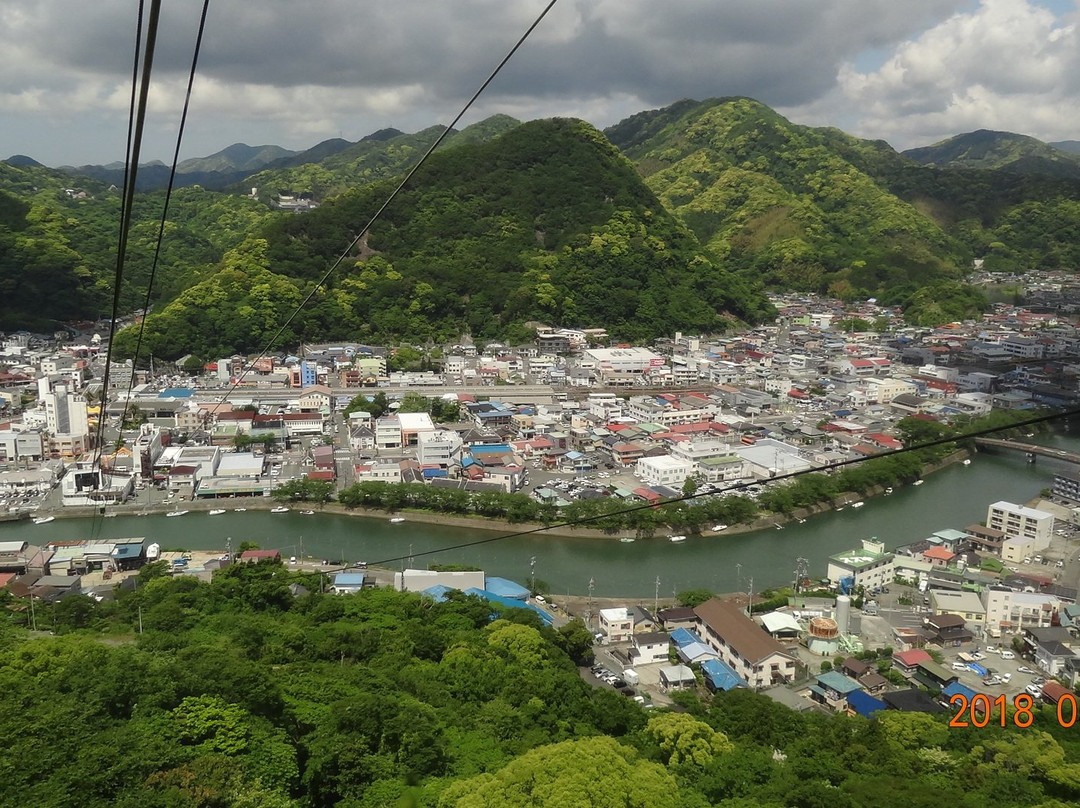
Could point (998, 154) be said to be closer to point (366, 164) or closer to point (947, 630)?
point (366, 164)

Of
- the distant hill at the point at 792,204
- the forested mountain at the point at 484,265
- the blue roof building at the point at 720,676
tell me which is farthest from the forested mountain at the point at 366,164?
the blue roof building at the point at 720,676

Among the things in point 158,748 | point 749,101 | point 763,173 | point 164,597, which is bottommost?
point 164,597

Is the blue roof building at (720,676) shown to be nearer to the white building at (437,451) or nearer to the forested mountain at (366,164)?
the white building at (437,451)

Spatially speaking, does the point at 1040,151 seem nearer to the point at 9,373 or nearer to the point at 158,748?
the point at 9,373

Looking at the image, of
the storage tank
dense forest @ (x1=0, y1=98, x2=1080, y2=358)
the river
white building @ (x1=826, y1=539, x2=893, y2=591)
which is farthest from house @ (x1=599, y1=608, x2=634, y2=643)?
dense forest @ (x1=0, y1=98, x2=1080, y2=358)

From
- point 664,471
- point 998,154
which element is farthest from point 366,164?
point 998,154

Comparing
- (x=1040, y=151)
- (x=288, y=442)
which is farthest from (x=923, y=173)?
(x=288, y=442)
